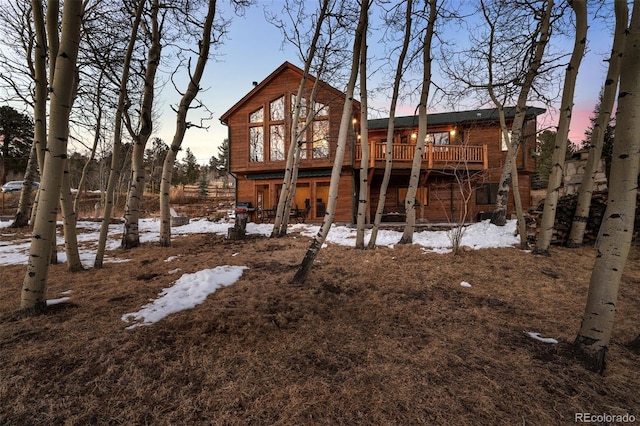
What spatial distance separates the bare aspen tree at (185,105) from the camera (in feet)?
21.2

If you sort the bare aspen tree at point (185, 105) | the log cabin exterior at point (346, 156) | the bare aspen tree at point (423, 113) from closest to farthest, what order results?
1. the bare aspen tree at point (185, 105)
2. the bare aspen tree at point (423, 113)
3. the log cabin exterior at point (346, 156)

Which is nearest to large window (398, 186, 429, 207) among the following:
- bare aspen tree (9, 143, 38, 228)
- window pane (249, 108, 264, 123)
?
window pane (249, 108, 264, 123)

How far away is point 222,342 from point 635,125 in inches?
159

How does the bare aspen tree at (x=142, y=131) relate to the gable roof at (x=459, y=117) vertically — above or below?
below

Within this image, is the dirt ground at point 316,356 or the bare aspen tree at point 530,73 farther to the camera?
the bare aspen tree at point 530,73

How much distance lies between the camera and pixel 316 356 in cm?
236

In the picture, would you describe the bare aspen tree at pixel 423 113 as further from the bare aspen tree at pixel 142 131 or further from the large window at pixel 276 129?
the large window at pixel 276 129

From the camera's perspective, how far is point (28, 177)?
1128 cm

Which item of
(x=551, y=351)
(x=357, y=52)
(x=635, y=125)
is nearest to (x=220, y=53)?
(x=357, y=52)

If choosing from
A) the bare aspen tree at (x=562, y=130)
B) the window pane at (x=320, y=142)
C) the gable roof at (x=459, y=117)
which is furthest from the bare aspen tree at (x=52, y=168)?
the gable roof at (x=459, y=117)

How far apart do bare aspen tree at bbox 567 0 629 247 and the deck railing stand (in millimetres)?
6288

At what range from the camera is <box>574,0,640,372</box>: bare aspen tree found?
7.17ft

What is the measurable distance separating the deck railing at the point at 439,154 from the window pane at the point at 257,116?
5.37 meters

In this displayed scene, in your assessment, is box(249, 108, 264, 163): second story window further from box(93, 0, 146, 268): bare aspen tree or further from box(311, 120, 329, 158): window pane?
box(93, 0, 146, 268): bare aspen tree
